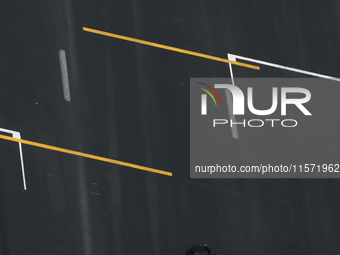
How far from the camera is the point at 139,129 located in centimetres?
1504

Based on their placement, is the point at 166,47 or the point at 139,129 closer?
the point at 139,129

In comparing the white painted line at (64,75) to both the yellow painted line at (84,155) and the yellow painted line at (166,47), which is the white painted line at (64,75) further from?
the yellow painted line at (84,155)

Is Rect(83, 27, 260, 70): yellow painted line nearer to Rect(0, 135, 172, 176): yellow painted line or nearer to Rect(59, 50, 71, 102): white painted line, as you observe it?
Rect(59, 50, 71, 102): white painted line

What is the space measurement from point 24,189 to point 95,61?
4.74 m

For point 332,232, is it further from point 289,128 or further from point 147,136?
point 147,136

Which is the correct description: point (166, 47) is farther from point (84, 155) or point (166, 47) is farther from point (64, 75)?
point (84, 155)

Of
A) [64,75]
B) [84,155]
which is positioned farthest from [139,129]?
[64,75]

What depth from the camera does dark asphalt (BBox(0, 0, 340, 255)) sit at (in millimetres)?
14805

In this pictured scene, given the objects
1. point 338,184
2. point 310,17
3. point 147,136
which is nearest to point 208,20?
point 310,17

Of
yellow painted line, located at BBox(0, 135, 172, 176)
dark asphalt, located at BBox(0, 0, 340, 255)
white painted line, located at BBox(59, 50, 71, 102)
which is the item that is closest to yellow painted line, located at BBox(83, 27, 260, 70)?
dark asphalt, located at BBox(0, 0, 340, 255)

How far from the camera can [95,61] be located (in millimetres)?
15227

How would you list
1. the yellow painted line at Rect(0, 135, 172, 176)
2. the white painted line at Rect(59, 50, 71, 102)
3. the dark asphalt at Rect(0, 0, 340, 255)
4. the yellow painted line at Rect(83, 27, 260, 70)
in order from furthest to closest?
1. the yellow painted line at Rect(83, 27, 260, 70)
2. the white painted line at Rect(59, 50, 71, 102)
3. the yellow painted line at Rect(0, 135, 172, 176)
4. the dark asphalt at Rect(0, 0, 340, 255)

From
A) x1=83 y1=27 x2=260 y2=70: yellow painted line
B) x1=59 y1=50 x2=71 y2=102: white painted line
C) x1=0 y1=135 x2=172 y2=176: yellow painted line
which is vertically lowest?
x1=0 y1=135 x2=172 y2=176: yellow painted line

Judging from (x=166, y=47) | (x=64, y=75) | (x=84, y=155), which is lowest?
(x=84, y=155)
